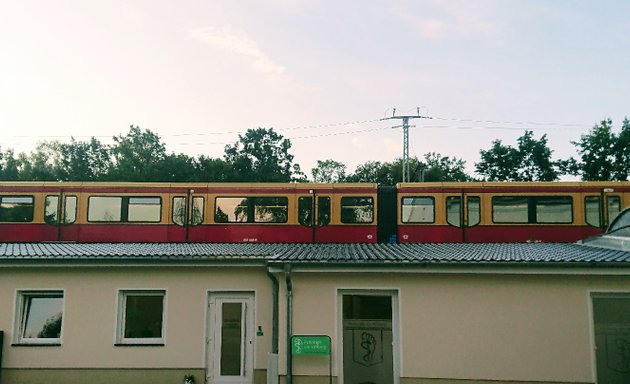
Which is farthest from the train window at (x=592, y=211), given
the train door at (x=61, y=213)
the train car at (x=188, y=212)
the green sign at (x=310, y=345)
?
the train door at (x=61, y=213)

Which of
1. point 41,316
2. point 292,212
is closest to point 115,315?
point 41,316

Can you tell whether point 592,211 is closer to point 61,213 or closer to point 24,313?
point 24,313

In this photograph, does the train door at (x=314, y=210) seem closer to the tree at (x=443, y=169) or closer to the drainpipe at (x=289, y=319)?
the drainpipe at (x=289, y=319)

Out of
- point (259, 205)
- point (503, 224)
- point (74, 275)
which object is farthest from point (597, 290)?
point (259, 205)

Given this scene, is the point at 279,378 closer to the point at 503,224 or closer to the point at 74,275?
the point at 74,275

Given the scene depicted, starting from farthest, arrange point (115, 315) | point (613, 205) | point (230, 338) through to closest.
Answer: point (613, 205)
point (230, 338)
point (115, 315)

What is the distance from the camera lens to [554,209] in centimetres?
1930

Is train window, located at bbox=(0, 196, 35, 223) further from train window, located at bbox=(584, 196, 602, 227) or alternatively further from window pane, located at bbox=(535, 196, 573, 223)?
train window, located at bbox=(584, 196, 602, 227)

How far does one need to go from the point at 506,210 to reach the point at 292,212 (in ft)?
24.1

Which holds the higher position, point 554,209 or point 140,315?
point 554,209

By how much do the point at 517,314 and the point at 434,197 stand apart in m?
9.31

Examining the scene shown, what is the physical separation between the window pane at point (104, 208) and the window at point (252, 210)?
3.47 m

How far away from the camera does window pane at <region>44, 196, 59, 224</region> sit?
19.8m

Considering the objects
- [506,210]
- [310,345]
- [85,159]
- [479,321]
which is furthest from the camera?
[85,159]
